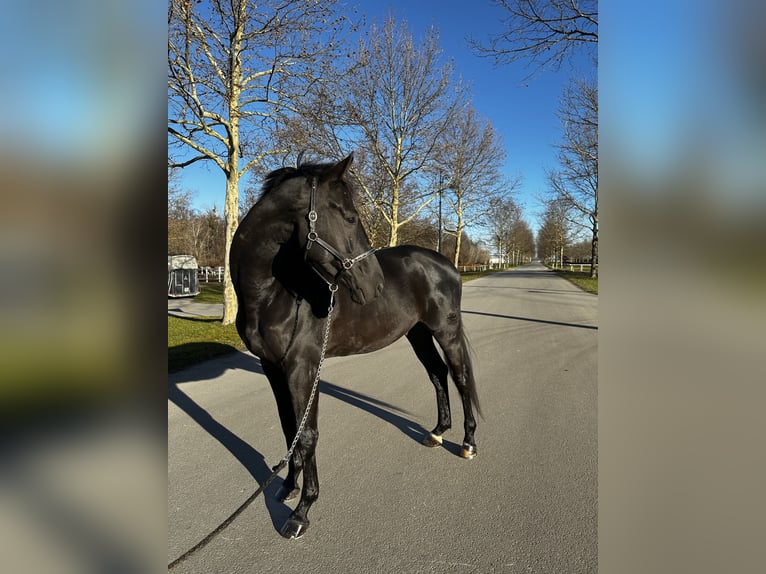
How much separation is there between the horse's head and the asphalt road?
A: 54.7 inches

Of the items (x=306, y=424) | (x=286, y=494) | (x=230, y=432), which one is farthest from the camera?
(x=230, y=432)

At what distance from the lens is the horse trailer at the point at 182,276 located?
694 inches

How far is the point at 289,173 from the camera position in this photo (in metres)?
2.36

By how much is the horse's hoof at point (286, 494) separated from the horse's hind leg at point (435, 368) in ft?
4.46

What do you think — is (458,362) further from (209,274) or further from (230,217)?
(209,274)

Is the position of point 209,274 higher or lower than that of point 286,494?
higher

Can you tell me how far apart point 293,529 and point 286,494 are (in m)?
0.40
